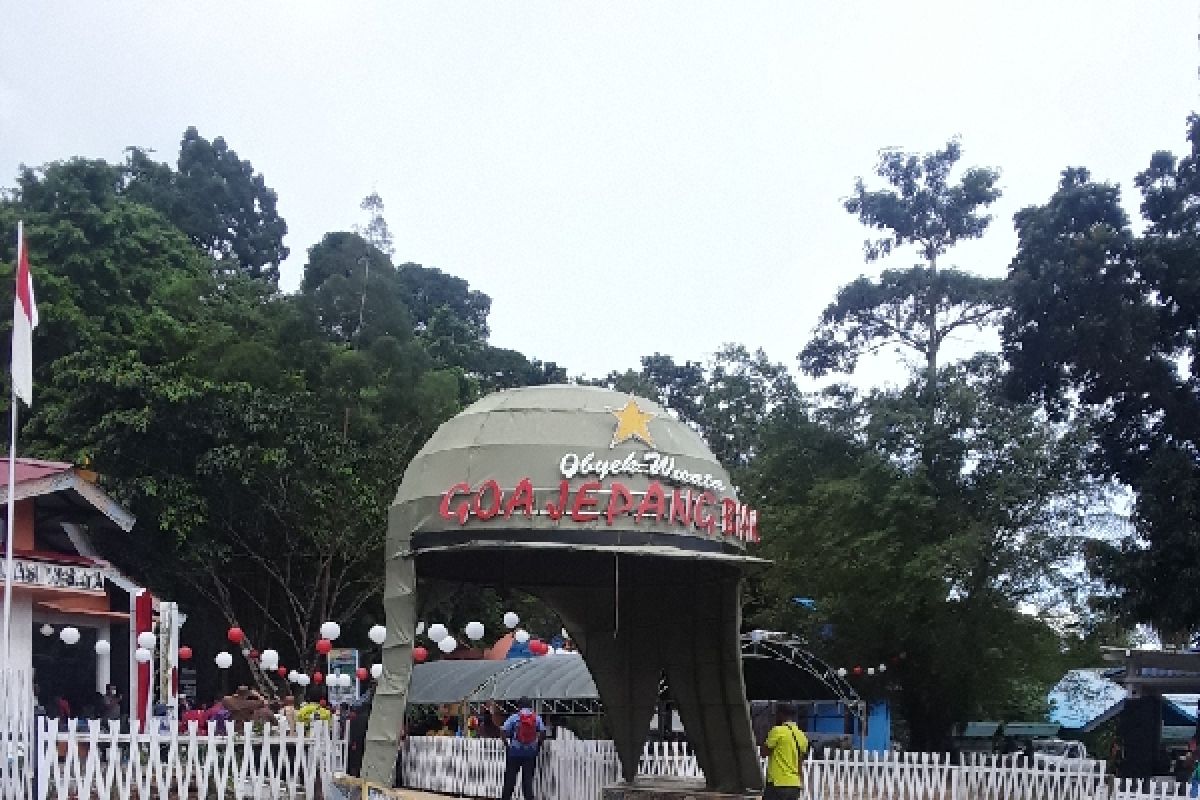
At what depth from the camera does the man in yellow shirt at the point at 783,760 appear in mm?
13750

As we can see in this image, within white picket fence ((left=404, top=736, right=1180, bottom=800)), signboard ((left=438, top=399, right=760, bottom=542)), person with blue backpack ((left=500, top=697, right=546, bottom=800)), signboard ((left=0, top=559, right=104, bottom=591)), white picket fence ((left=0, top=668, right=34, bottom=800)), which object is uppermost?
→ signboard ((left=438, top=399, right=760, bottom=542))

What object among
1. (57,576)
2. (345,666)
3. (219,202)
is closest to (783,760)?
(345,666)

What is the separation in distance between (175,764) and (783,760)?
255 inches

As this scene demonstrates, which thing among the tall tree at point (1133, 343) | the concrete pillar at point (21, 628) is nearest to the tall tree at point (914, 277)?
the tall tree at point (1133, 343)

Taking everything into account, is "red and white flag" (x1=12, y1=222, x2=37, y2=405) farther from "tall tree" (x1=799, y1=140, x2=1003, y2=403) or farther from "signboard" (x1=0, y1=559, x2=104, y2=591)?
"tall tree" (x1=799, y1=140, x2=1003, y2=403)

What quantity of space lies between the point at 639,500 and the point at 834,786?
8.26 m

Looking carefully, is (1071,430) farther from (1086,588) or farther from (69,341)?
(69,341)

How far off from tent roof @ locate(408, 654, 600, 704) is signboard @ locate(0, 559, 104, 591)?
643 cm

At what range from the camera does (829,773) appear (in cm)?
1977

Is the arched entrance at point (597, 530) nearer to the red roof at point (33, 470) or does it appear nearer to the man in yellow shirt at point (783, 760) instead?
the man in yellow shirt at point (783, 760)

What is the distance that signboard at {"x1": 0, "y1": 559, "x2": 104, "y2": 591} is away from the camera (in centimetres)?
2319

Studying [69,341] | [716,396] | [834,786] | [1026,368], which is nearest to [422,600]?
[834,786]

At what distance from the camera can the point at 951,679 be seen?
94.3 feet

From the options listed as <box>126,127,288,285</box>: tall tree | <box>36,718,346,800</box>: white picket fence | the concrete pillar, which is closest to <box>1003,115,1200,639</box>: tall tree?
<box>36,718,346,800</box>: white picket fence
